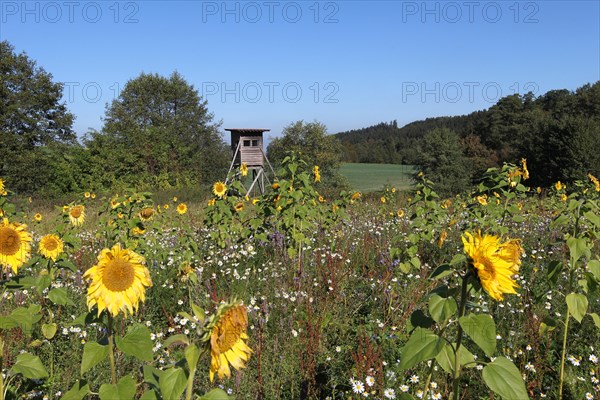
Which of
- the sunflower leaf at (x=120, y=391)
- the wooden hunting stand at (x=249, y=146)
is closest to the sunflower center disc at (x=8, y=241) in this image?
the sunflower leaf at (x=120, y=391)

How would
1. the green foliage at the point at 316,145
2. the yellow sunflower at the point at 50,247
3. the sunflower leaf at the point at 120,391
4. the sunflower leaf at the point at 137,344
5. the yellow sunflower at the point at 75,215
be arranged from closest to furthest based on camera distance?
the sunflower leaf at the point at 120,391 → the sunflower leaf at the point at 137,344 → the yellow sunflower at the point at 50,247 → the yellow sunflower at the point at 75,215 → the green foliage at the point at 316,145

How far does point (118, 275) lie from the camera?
1646 mm

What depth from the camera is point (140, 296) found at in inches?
67.6

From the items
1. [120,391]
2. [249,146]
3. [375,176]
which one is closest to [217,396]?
[120,391]

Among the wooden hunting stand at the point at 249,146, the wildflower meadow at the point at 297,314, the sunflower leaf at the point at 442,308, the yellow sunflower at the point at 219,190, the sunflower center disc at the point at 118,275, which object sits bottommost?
the wildflower meadow at the point at 297,314

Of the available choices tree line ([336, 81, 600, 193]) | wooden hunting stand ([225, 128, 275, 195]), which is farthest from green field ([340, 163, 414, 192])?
wooden hunting stand ([225, 128, 275, 195])

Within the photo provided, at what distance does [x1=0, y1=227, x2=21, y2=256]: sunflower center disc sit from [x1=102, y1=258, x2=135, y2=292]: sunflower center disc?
1.03 meters

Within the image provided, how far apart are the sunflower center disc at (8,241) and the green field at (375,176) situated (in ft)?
133

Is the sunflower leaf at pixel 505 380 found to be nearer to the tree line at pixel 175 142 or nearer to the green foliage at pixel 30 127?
the tree line at pixel 175 142

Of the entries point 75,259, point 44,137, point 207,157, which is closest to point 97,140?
point 44,137

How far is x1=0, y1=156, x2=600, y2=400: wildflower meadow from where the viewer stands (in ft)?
4.58

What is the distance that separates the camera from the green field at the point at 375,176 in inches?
1805

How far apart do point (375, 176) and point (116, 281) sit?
173 ft

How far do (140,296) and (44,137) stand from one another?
28501 millimetres
